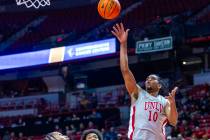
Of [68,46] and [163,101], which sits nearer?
[163,101]

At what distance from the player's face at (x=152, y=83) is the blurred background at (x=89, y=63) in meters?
10.7

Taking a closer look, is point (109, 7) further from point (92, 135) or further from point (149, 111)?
point (92, 135)

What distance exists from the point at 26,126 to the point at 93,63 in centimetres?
545

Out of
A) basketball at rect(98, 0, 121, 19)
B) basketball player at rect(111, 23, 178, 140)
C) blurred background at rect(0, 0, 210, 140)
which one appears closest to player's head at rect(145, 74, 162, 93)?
basketball player at rect(111, 23, 178, 140)

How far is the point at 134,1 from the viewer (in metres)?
25.8

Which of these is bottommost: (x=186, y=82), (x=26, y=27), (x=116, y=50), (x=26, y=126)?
(x=26, y=126)

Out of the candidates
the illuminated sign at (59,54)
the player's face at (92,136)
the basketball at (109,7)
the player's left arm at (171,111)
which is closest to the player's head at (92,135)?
the player's face at (92,136)

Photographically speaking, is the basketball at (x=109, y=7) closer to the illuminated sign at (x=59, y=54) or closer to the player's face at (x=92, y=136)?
the player's face at (x=92, y=136)

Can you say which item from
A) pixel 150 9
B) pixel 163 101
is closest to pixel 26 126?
pixel 150 9

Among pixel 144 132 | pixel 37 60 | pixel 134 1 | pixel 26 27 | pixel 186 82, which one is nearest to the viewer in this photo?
pixel 144 132

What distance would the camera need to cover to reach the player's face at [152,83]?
435cm

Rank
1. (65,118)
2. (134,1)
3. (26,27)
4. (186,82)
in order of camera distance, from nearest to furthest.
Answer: (65,118) < (186,82) < (134,1) < (26,27)

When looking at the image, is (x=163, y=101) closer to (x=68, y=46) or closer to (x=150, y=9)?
(x=68, y=46)

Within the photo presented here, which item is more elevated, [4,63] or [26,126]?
[4,63]
